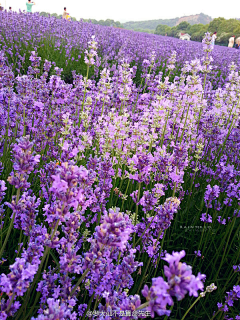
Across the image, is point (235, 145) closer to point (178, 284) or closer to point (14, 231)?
point (14, 231)

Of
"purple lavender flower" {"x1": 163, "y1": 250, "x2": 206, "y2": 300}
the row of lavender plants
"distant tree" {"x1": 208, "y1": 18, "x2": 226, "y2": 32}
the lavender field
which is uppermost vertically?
"distant tree" {"x1": 208, "y1": 18, "x2": 226, "y2": 32}

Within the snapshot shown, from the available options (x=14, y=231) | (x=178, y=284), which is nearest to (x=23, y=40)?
(x=14, y=231)

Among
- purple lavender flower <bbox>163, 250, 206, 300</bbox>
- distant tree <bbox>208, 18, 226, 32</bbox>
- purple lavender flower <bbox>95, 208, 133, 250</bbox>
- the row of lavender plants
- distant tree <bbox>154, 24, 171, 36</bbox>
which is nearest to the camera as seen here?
purple lavender flower <bbox>163, 250, 206, 300</bbox>

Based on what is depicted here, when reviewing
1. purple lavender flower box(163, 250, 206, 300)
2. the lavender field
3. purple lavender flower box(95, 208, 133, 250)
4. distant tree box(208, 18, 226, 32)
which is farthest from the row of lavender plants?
distant tree box(208, 18, 226, 32)

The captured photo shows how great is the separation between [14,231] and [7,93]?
1374 mm

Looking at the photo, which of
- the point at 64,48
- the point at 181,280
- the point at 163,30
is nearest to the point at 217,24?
the point at 163,30

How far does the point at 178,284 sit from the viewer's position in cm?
65

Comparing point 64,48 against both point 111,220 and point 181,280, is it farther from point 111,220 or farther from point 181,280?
point 181,280

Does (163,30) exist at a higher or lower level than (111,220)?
higher

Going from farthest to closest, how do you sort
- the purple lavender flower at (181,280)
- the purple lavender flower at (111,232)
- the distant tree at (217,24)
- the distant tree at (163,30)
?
the distant tree at (163,30)
the distant tree at (217,24)
the purple lavender flower at (111,232)
the purple lavender flower at (181,280)

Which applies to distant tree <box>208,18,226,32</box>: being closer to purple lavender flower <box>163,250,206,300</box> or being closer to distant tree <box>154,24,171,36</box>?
distant tree <box>154,24,171,36</box>

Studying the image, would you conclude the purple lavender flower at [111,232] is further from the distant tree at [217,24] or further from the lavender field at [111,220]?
the distant tree at [217,24]

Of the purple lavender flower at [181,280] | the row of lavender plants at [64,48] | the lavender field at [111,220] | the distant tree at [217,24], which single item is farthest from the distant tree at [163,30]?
the purple lavender flower at [181,280]

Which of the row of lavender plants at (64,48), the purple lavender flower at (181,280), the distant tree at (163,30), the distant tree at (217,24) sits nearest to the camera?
the purple lavender flower at (181,280)
